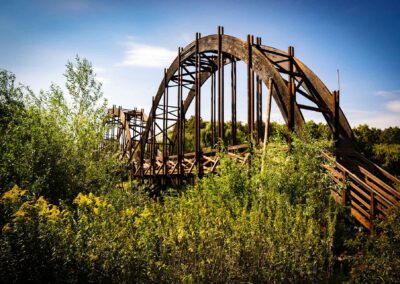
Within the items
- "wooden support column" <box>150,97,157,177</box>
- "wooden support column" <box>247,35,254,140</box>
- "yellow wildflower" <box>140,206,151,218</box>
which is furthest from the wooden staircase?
"wooden support column" <box>150,97,157,177</box>

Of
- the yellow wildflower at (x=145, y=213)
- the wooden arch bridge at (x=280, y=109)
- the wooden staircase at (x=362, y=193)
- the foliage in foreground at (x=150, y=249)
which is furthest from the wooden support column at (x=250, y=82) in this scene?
the yellow wildflower at (x=145, y=213)

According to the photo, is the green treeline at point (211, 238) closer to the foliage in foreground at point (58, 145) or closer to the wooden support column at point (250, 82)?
the foliage in foreground at point (58, 145)

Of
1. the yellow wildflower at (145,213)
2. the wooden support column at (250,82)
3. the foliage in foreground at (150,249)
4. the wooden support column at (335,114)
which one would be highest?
the wooden support column at (250,82)

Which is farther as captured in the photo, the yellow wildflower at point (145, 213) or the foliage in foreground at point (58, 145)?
the foliage in foreground at point (58, 145)

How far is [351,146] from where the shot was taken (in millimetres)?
7871

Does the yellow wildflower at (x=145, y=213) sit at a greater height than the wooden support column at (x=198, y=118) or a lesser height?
lesser

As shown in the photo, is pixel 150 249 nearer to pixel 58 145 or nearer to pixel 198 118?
pixel 58 145

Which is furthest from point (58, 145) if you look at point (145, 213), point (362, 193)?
point (362, 193)

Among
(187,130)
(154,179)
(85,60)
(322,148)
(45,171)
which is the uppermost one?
(85,60)

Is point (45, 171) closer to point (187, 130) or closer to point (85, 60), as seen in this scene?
point (85, 60)

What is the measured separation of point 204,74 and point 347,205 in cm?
1083

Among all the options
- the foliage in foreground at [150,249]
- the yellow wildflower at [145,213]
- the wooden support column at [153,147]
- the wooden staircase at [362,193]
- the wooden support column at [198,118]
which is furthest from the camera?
the wooden support column at [153,147]

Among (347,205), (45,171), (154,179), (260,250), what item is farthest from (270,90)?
(154,179)

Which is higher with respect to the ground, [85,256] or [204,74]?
[204,74]
